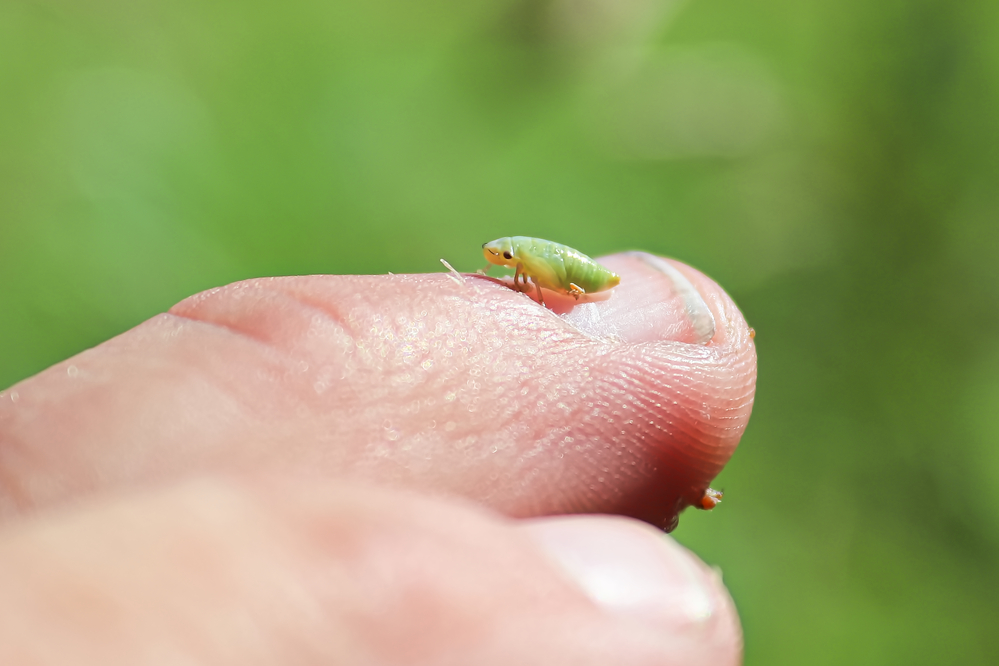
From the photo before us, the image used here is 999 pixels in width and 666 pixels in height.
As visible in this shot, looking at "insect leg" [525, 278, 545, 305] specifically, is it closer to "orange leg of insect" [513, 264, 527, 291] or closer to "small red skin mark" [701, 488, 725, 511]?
"orange leg of insect" [513, 264, 527, 291]

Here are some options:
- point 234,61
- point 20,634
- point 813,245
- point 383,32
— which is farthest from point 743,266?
point 20,634

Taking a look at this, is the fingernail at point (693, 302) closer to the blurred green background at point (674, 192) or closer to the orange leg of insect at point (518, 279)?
the orange leg of insect at point (518, 279)

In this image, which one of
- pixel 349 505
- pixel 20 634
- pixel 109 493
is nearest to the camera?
pixel 20 634

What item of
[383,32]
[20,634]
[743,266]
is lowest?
[743,266]

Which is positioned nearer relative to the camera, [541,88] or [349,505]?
[349,505]

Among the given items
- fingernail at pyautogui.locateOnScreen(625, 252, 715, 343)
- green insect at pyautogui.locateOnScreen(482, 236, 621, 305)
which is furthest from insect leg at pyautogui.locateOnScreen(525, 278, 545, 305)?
fingernail at pyautogui.locateOnScreen(625, 252, 715, 343)

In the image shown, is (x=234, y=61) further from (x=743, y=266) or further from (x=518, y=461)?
(x=518, y=461)

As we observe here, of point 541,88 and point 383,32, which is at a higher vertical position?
point 383,32
